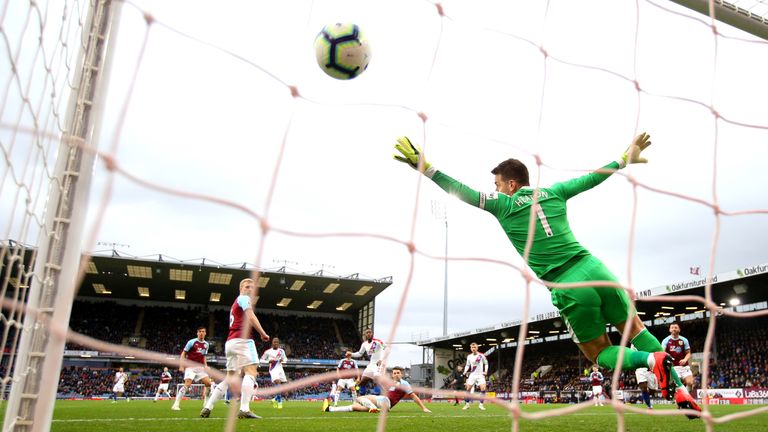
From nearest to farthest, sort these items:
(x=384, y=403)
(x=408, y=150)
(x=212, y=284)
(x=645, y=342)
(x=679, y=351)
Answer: (x=384, y=403)
(x=408, y=150)
(x=645, y=342)
(x=679, y=351)
(x=212, y=284)

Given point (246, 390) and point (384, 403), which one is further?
point (246, 390)

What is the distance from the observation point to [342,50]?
12.5 ft

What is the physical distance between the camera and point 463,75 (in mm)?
4812

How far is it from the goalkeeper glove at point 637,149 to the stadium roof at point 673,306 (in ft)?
56.2

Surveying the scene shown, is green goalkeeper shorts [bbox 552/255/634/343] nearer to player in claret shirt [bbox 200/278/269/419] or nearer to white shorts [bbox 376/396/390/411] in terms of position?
white shorts [bbox 376/396/390/411]

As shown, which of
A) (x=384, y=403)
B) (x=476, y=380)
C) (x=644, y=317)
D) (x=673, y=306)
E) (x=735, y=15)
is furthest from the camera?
(x=644, y=317)

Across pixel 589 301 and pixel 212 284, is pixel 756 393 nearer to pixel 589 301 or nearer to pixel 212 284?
pixel 589 301

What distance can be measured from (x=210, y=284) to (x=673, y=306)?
24889 millimetres

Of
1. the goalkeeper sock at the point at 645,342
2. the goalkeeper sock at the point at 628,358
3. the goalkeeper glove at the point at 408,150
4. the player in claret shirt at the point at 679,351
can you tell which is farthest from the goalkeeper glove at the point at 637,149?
the player in claret shirt at the point at 679,351

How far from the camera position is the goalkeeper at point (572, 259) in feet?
11.2

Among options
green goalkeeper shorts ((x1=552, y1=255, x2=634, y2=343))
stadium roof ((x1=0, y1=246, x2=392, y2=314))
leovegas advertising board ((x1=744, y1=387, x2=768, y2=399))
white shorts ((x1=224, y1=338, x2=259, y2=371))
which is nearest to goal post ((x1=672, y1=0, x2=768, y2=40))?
green goalkeeper shorts ((x1=552, y1=255, x2=634, y2=343))

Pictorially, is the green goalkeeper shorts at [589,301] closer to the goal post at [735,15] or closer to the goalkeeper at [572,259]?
the goalkeeper at [572,259]

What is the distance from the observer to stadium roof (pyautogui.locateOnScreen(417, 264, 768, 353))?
21500 mm

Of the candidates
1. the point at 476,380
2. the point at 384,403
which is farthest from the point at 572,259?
the point at 476,380
